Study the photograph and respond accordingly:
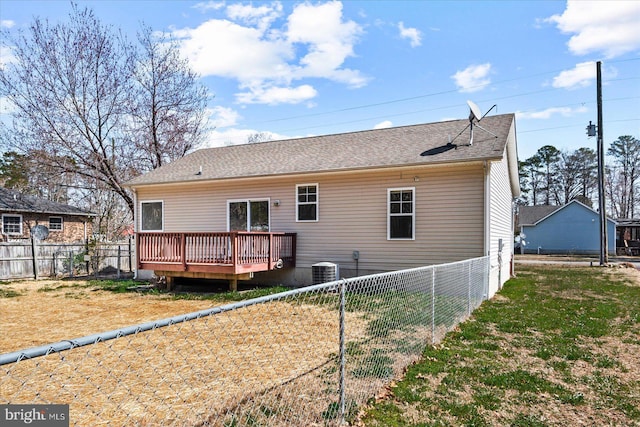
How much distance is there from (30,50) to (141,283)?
11440 millimetres

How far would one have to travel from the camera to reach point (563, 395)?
3807 mm

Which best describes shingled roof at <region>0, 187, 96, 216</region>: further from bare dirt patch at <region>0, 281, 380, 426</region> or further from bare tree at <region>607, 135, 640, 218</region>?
bare tree at <region>607, 135, 640, 218</region>

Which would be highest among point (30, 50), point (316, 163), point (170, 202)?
point (30, 50)

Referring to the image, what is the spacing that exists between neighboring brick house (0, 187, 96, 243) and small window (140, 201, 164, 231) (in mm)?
10212

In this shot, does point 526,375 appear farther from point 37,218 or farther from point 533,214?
point 533,214

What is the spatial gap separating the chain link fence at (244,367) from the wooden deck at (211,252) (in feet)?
10.4

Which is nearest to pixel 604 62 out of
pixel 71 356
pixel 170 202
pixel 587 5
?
pixel 587 5

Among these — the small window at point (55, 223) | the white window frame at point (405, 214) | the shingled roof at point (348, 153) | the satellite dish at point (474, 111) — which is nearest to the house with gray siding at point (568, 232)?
the shingled roof at point (348, 153)

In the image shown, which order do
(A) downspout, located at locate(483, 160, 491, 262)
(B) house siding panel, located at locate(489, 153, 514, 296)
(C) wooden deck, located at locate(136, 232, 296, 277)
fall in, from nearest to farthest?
(A) downspout, located at locate(483, 160, 491, 262) → (C) wooden deck, located at locate(136, 232, 296, 277) → (B) house siding panel, located at locate(489, 153, 514, 296)

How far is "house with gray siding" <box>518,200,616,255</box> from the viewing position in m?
32.1

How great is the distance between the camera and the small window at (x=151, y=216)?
14.1 m

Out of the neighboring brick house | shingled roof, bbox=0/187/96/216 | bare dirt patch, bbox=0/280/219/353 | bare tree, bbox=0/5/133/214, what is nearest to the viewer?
bare dirt patch, bbox=0/280/219/353

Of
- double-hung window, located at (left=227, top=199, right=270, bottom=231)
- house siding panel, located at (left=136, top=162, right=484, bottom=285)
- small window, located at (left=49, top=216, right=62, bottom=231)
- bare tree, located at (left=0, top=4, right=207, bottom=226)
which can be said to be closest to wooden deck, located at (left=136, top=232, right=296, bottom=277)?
house siding panel, located at (left=136, top=162, right=484, bottom=285)

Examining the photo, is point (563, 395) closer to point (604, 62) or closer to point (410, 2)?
point (410, 2)
